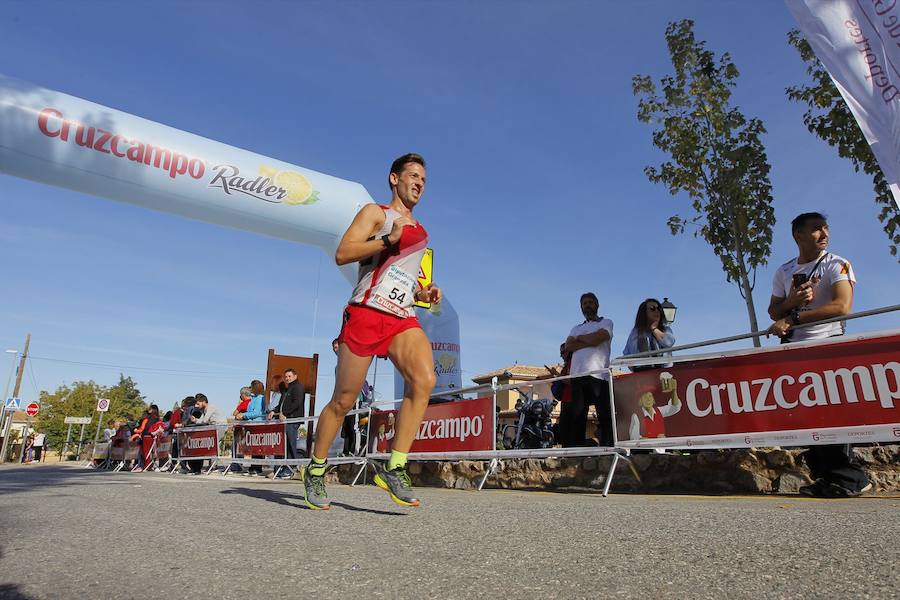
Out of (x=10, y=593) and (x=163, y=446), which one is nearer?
(x=10, y=593)

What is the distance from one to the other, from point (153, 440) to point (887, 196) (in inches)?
669

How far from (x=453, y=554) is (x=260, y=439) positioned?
950 cm

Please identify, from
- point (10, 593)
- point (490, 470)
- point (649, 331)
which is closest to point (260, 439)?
point (490, 470)

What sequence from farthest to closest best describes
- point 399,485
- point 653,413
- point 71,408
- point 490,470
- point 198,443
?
point 71,408 < point 198,443 < point 490,470 < point 653,413 < point 399,485

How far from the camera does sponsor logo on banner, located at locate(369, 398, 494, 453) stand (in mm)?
6234

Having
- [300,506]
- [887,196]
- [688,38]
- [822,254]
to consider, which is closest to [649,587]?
[300,506]

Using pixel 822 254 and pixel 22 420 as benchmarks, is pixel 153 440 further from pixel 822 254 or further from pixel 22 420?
pixel 22 420

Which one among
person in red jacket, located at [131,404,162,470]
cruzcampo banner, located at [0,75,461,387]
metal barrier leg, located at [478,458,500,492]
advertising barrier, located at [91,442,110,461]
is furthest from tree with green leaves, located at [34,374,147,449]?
metal barrier leg, located at [478,458,500,492]

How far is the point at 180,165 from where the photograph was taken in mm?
10242

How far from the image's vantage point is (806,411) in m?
4.04

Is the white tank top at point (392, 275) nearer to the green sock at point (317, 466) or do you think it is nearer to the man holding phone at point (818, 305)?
the green sock at point (317, 466)

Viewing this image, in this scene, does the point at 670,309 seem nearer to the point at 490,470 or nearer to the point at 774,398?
the point at 490,470

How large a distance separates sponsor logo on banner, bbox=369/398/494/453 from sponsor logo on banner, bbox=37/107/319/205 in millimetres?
5753

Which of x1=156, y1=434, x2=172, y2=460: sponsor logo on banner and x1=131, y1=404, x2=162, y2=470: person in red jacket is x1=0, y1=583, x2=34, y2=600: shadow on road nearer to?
x1=156, y1=434, x2=172, y2=460: sponsor logo on banner
